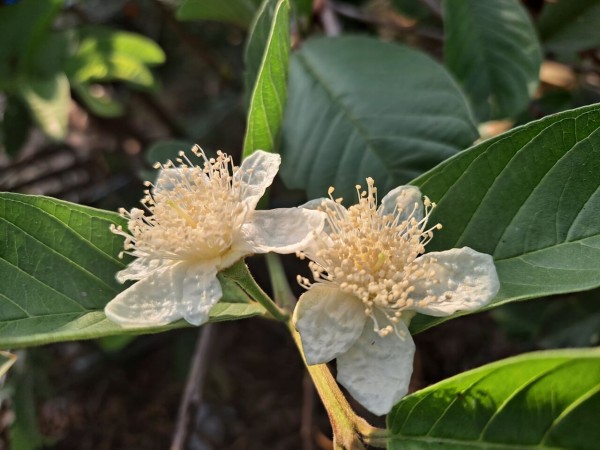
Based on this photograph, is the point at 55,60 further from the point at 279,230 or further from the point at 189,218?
the point at 279,230

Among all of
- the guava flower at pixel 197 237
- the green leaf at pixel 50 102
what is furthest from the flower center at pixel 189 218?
the green leaf at pixel 50 102

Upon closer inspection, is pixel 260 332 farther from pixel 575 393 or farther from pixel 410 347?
pixel 575 393

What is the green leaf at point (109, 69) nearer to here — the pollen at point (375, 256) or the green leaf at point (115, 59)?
the green leaf at point (115, 59)

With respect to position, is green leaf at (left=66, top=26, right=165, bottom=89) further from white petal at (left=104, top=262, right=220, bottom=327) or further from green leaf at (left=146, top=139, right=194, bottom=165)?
white petal at (left=104, top=262, right=220, bottom=327)

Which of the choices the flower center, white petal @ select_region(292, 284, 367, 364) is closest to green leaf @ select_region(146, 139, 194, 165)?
the flower center

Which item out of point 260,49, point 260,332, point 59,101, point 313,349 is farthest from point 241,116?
point 313,349

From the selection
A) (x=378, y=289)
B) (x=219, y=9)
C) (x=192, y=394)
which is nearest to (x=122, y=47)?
(x=219, y=9)
